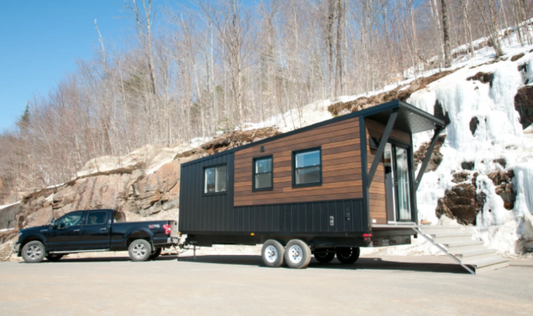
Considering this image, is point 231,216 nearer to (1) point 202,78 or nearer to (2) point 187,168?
(2) point 187,168

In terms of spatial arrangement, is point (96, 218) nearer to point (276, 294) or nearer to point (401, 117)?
point (276, 294)

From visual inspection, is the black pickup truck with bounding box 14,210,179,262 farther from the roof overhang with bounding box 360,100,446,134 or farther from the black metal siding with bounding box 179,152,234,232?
the roof overhang with bounding box 360,100,446,134

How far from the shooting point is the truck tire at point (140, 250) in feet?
38.5

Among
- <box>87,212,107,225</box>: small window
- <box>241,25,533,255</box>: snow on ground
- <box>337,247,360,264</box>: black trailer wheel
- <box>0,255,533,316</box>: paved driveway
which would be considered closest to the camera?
<box>0,255,533,316</box>: paved driveway

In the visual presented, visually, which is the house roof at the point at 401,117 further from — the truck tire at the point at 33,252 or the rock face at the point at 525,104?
the truck tire at the point at 33,252

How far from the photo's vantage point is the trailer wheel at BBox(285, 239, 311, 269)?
8.63 metres

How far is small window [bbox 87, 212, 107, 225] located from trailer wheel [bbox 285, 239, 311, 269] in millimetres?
6550

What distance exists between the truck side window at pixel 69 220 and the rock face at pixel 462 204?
11915 millimetres

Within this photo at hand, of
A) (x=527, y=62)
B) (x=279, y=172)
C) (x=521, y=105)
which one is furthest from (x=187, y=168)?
(x=527, y=62)

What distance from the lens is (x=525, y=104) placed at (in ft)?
40.8

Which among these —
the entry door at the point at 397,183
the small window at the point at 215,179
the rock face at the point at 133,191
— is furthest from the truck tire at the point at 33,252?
the entry door at the point at 397,183

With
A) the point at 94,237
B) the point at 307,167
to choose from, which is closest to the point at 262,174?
the point at 307,167

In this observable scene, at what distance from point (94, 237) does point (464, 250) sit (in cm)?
1051

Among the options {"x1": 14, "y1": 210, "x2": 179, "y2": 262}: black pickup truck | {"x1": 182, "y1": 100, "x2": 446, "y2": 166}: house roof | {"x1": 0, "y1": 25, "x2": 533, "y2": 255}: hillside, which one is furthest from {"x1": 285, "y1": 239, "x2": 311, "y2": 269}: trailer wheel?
{"x1": 0, "y1": 25, "x2": 533, "y2": 255}: hillside
